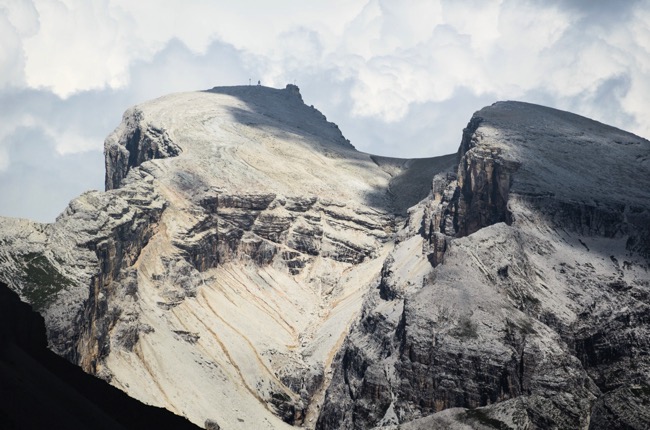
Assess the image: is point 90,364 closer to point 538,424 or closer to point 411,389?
point 411,389

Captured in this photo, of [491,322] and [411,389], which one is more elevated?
[491,322]

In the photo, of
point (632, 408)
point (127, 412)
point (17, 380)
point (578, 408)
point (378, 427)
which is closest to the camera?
point (17, 380)

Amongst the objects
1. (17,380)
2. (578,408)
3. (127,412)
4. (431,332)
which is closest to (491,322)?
(431,332)

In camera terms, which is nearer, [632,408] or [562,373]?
[632,408]

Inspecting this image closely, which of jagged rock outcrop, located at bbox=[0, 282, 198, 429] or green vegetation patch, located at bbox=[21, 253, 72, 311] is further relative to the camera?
green vegetation patch, located at bbox=[21, 253, 72, 311]

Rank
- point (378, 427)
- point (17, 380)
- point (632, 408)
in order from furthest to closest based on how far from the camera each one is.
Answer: point (378, 427) < point (632, 408) < point (17, 380)

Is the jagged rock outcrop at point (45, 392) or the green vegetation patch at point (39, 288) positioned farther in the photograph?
the green vegetation patch at point (39, 288)

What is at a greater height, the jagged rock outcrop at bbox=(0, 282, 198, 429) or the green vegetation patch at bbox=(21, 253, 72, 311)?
the green vegetation patch at bbox=(21, 253, 72, 311)

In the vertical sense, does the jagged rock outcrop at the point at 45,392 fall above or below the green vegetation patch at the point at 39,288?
below

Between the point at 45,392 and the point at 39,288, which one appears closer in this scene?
the point at 45,392

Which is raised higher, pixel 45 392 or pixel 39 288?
pixel 39 288

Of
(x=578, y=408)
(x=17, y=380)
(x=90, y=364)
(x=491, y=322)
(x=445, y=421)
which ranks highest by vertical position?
(x=491, y=322)
